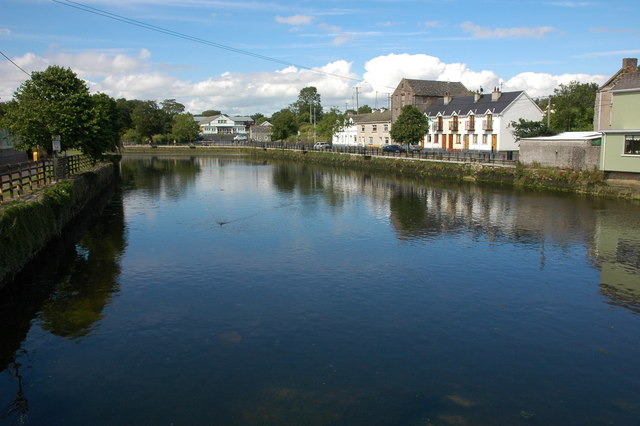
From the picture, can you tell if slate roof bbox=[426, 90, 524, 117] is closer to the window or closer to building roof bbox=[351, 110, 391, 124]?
building roof bbox=[351, 110, 391, 124]

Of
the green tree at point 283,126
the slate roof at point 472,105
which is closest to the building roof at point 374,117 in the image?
the slate roof at point 472,105

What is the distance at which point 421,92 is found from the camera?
86.6 m

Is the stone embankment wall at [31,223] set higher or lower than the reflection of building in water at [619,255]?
higher

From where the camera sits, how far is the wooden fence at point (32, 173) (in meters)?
21.6

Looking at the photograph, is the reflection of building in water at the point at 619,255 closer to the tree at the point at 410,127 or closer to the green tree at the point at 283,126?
Answer: the tree at the point at 410,127

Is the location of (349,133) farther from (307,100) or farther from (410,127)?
(307,100)

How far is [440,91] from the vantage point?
3484 inches

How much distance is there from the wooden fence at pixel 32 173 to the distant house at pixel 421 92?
184 ft

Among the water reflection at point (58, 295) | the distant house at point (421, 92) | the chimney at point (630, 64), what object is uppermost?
the distant house at point (421, 92)

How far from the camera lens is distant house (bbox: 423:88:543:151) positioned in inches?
2692

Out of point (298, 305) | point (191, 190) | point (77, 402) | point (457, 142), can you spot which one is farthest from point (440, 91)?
point (77, 402)

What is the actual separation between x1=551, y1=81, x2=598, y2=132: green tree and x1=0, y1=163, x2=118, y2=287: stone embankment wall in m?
58.1

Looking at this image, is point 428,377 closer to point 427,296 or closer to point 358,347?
point 358,347

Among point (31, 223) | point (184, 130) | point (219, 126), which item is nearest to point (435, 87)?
point (184, 130)
